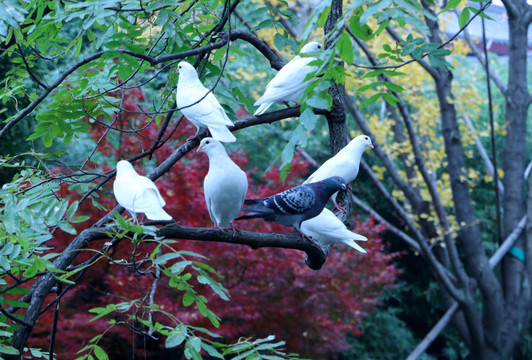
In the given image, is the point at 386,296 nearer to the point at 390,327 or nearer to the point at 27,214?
the point at 390,327

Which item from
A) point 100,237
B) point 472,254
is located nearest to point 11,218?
point 100,237

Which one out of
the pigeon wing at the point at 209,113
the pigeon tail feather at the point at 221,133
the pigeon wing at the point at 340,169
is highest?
the pigeon wing at the point at 209,113

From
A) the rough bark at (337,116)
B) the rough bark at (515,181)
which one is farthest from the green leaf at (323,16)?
the rough bark at (515,181)

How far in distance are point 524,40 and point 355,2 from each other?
544 cm

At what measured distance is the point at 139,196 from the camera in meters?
2.01

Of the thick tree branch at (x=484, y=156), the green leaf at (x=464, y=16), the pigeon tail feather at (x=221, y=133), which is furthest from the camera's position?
the thick tree branch at (x=484, y=156)

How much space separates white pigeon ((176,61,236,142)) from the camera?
256 cm

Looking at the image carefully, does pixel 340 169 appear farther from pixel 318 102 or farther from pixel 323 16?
pixel 323 16

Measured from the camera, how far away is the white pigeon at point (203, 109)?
256 centimetres

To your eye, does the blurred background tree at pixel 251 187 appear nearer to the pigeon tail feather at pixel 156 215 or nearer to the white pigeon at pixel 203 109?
the white pigeon at pixel 203 109

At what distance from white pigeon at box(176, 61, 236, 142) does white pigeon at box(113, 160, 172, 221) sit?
0.49 m

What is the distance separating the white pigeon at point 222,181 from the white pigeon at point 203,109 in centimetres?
18

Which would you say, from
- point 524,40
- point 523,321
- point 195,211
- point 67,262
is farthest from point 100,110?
point 523,321

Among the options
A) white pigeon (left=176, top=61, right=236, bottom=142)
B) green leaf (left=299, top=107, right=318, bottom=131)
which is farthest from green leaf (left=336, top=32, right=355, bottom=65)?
white pigeon (left=176, top=61, right=236, bottom=142)
